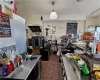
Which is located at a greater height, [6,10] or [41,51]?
[6,10]

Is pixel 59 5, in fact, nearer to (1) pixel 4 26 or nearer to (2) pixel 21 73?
(1) pixel 4 26

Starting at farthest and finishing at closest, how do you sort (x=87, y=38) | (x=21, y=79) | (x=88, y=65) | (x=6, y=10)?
(x=87, y=38), (x=6, y=10), (x=88, y=65), (x=21, y=79)

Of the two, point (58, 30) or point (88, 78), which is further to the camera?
point (58, 30)

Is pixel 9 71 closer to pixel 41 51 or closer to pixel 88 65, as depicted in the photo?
pixel 88 65

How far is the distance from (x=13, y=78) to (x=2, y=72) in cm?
Result: 16

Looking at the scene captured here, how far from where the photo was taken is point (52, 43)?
5.99 meters

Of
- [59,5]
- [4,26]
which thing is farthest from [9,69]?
[59,5]

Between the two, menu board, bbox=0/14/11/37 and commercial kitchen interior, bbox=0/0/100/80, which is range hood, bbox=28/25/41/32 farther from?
menu board, bbox=0/14/11/37

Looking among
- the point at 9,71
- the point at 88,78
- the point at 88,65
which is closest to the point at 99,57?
the point at 88,65

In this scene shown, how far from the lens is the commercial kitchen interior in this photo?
1.28 meters

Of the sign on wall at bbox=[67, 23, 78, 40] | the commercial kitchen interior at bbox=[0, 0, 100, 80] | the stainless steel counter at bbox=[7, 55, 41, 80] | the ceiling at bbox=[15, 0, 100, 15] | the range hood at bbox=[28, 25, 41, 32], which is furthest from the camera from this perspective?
the sign on wall at bbox=[67, 23, 78, 40]

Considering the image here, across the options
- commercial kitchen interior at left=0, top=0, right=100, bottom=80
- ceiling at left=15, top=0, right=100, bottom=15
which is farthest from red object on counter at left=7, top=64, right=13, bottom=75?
ceiling at left=15, top=0, right=100, bottom=15

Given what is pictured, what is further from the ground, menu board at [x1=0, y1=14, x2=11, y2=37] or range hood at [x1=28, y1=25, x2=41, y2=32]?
range hood at [x1=28, y1=25, x2=41, y2=32]

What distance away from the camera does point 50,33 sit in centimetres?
608
